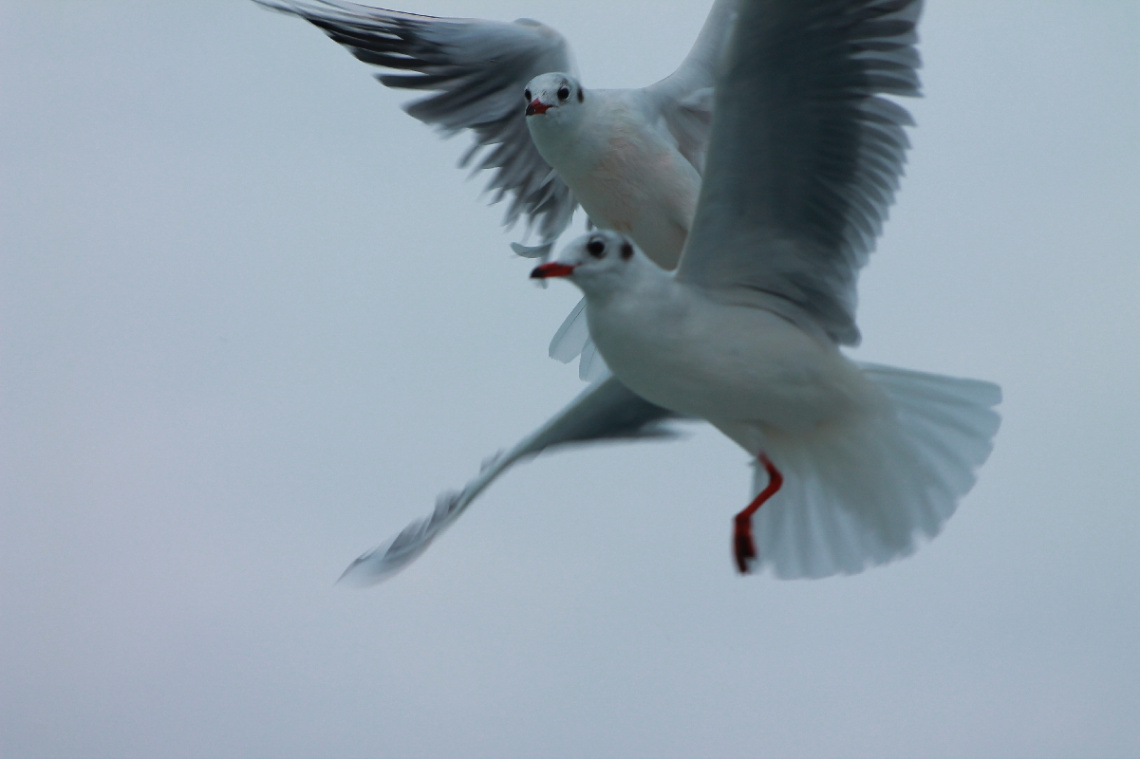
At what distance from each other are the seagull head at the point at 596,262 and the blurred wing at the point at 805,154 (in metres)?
0.19

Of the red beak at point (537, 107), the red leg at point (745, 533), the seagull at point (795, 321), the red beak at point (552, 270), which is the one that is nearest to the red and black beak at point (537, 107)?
the red beak at point (537, 107)

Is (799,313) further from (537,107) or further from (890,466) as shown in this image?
(537,107)

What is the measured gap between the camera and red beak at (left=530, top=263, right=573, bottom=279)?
2.33 m

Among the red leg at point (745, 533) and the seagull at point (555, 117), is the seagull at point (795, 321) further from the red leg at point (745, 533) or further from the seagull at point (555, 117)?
the seagull at point (555, 117)

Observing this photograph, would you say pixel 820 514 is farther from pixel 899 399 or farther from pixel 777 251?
pixel 777 251

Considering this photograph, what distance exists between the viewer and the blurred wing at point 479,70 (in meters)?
3.56

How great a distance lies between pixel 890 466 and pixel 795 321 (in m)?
0.31

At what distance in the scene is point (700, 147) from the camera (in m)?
3.31

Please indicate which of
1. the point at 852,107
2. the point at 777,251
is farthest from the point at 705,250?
the point at 852,107

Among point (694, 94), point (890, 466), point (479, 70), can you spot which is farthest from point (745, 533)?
point (479, 70)

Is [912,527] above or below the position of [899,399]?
below

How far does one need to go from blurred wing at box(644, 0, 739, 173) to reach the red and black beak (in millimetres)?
314

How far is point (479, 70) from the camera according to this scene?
3.61m

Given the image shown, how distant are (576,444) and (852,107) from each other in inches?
35.3
